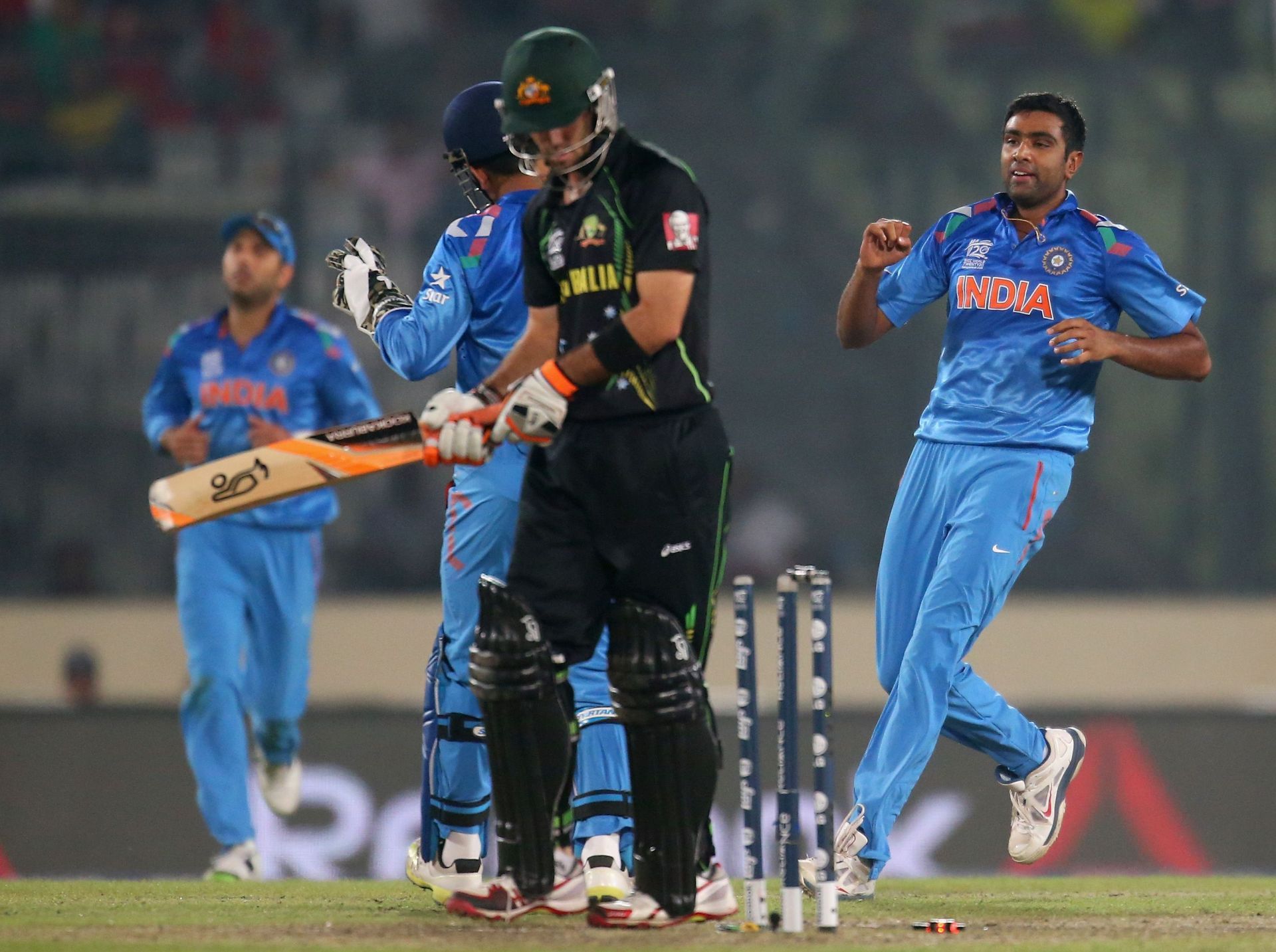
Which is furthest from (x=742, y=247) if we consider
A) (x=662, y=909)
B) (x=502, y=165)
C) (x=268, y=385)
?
(x=662, y=909)

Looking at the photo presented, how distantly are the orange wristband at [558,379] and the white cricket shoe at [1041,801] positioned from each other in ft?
6.36

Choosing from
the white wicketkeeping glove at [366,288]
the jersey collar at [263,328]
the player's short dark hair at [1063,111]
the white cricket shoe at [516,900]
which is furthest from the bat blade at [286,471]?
the jersey collar at [263,328]

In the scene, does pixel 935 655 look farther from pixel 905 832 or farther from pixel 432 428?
pixel 905 832

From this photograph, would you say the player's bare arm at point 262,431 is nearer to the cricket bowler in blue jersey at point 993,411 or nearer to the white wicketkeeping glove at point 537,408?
the cricket bowler in blue jersey at point 993,411

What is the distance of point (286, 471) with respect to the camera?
3871 millimetres

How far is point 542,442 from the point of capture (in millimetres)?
3660

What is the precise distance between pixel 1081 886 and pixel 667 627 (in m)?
2.37

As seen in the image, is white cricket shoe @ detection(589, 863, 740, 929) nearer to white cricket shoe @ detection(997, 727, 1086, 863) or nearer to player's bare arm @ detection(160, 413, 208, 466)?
white cricket shoe @ detection(997, 727, 1086, 863)

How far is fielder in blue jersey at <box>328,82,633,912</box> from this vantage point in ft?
13.6

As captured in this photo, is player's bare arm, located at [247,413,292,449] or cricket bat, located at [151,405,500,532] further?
player's bare arm, located at [247,413,292,449]

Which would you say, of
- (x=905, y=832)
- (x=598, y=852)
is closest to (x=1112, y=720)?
(x=905, y=832)

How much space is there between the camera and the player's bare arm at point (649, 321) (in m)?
3.56

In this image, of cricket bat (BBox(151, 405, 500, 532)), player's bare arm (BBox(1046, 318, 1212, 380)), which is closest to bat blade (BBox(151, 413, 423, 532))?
cricket bat (BBox(151, 405, 500, 532))

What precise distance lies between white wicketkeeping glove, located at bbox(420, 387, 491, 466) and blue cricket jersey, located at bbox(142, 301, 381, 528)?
2740mm
